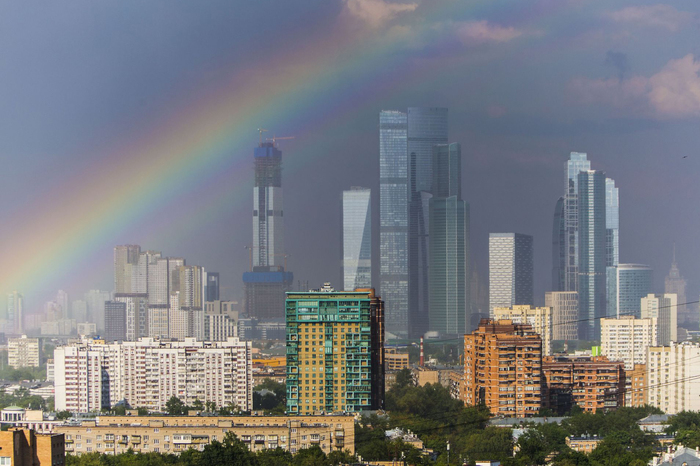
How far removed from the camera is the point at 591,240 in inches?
2881

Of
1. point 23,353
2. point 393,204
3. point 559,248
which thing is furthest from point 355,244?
point 23,353

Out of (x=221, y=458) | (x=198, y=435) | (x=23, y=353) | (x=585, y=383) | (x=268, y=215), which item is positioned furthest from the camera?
(x=268, y=215)

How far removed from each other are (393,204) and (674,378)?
46.2m

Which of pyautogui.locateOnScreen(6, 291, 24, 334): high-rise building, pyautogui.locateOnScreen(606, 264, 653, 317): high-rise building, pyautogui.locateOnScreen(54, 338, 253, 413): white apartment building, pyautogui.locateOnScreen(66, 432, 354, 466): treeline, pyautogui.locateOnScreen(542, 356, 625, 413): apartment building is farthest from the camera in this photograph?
pyautogui.locateOnScreen(606, 264, 653, 317): high-rise building

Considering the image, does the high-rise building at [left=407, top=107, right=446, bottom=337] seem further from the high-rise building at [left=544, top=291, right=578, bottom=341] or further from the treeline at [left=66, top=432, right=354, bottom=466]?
the treeline at [left=66, top=432, right=354, bottom=466]

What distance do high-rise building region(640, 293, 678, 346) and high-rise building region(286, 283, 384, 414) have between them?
25701 mm

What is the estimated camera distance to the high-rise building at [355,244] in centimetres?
7338

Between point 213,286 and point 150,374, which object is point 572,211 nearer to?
point 213,286

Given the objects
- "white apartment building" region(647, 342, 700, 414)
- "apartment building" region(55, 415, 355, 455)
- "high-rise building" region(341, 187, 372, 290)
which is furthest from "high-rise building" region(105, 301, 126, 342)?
"apartment building" region(55, 415, 355, 455)

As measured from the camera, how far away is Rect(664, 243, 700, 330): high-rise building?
53.6 m

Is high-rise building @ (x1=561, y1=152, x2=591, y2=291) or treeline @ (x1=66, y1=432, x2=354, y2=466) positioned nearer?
treeline @ (x1=66, y1=432, x2=354, y2=466)

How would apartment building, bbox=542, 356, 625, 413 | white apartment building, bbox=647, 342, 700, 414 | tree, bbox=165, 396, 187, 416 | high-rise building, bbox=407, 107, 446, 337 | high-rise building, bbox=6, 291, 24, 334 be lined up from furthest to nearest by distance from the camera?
high-rise building, bbox=407, 107, 446, 337, high-rise building, bbox=6, 291, 24, 334, tree, bbox=165, 396, 187, 416, apartment building, bbox=542, 356, 625, 413, white apartment building, bbox=647, 342, 700, 414

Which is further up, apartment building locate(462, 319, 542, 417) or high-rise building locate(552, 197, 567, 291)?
high-rise building locate(552, 197, 567, 291)

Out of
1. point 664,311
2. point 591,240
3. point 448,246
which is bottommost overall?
point 664,311
